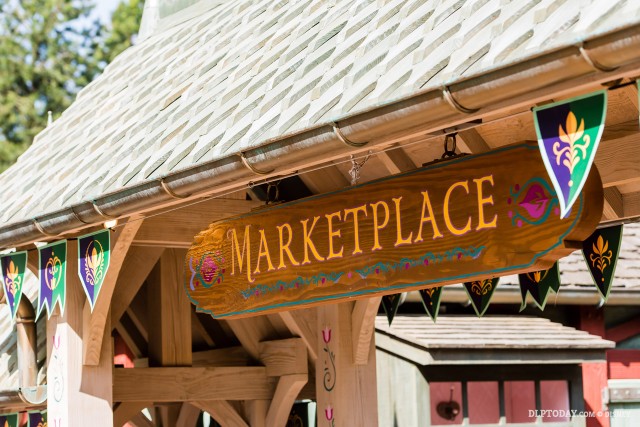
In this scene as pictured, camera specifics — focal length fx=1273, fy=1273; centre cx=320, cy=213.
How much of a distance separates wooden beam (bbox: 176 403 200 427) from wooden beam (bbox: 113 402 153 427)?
153cm

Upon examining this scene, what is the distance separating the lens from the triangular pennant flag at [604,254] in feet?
21.2

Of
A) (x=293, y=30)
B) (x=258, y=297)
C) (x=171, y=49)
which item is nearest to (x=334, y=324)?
(x=258, y=297)

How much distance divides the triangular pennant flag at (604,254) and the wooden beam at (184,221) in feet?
6.50

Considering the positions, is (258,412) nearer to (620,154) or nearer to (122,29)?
(620,154)

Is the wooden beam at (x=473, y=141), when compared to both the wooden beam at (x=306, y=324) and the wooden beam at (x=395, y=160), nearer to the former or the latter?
the wooden beam at (x=395, y=160)

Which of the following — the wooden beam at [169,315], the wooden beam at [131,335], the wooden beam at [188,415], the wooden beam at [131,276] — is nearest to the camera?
the wooden beam at [131,276]

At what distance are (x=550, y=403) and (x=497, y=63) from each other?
268 inches

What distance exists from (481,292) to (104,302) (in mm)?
2165

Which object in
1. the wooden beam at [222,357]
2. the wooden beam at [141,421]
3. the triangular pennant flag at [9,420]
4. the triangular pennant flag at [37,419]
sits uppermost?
the wooden beam at [222,357]

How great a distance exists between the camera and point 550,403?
10.4 m

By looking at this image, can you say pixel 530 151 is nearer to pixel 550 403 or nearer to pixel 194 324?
pixel 194 324

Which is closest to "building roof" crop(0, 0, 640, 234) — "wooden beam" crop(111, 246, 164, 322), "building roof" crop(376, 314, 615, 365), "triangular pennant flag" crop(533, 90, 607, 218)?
"triangular pennant flag" crop(533, 90, 607, 218)

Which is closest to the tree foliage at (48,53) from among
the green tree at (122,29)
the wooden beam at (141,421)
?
the green tree at (122,29)

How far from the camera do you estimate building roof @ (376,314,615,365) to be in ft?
31.3
